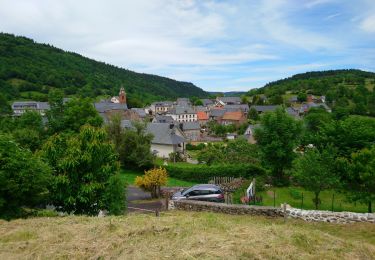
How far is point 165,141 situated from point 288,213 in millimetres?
38182

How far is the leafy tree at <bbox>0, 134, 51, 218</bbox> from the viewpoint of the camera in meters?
12.9

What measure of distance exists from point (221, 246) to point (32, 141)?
31.1 meters

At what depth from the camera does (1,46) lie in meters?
146

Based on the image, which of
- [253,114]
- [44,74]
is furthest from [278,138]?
[44,74]

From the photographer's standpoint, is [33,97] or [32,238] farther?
[33,97]

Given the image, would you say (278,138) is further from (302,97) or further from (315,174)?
(302,97)

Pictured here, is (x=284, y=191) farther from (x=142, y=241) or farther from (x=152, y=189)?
(x=142, y=241)

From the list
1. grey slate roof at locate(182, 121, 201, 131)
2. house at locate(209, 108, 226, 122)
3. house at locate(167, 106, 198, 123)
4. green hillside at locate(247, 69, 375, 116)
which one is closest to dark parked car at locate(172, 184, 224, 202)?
grey slate roof at locate(182, 121, 201, 131)

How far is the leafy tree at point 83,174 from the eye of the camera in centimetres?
1472

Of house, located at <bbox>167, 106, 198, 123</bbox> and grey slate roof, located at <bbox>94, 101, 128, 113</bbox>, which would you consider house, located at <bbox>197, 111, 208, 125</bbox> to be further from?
grey slate roof, located at <bbox>94, 101, 128, 113</bbox>

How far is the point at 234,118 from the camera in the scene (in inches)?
4033

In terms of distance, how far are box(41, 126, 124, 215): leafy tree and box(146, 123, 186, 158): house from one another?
1354 inches

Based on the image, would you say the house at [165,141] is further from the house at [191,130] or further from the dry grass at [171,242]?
the dry grass at [171,242]

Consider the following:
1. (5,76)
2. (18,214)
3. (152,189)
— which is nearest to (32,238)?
(18,214)
